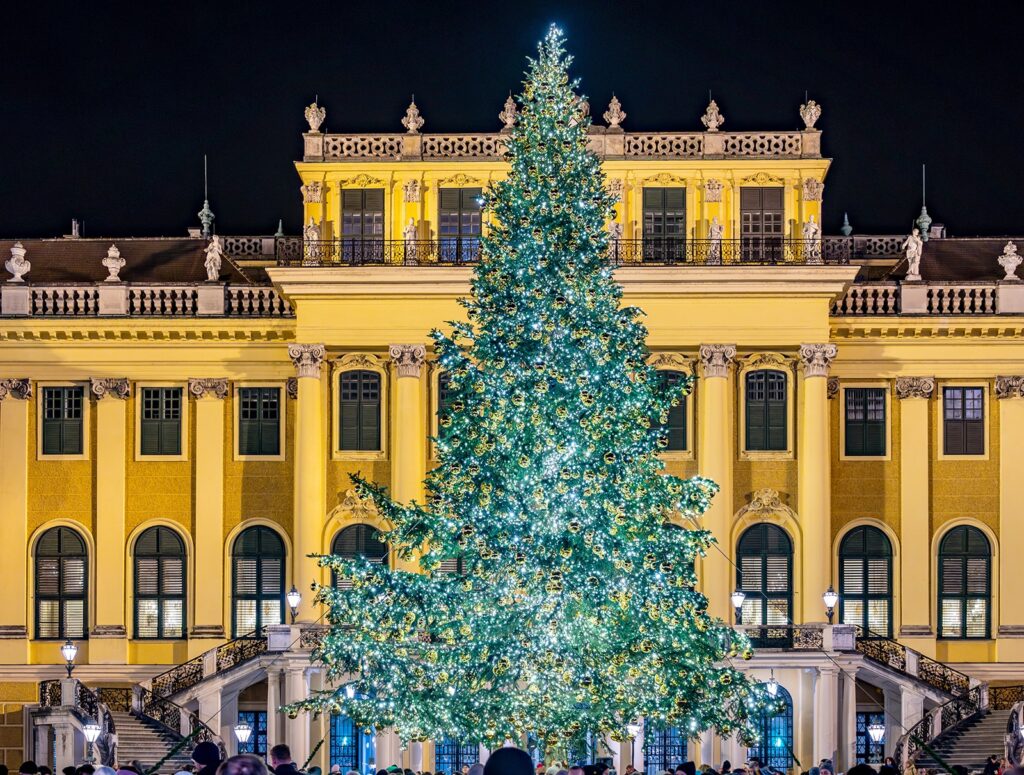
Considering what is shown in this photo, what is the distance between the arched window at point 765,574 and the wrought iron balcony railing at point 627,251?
668 cm

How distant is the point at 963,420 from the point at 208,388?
19196mm

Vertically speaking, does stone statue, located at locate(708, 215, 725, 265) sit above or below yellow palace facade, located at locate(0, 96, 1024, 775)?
above

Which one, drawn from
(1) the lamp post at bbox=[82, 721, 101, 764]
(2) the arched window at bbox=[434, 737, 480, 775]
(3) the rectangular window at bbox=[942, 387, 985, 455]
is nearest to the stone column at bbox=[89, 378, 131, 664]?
(1) the lamp post at bbox=[82, 721, 101, 764]

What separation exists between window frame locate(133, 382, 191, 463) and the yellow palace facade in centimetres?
7

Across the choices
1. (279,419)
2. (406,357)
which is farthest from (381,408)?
(279,419)

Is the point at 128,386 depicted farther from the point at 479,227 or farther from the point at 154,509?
the point at 479,227

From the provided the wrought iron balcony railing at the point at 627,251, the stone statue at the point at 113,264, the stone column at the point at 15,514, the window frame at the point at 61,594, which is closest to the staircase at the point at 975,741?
the wrought iron balcony railing at the point at 627,251

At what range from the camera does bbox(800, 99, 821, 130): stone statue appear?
2005 inches

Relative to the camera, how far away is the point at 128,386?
5253 cm

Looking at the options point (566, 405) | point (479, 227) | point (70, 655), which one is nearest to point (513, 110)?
point (479, 227)

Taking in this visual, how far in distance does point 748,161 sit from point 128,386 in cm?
1664

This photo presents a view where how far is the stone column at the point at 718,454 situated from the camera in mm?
50312

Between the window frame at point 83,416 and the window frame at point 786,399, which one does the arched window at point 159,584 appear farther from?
the window frame at point 786,399

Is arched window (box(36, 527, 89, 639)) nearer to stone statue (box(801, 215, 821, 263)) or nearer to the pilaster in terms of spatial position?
the pilaster
